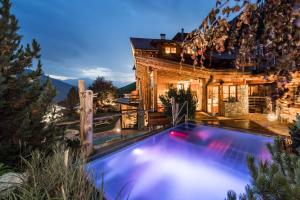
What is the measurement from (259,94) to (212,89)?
3849 mm

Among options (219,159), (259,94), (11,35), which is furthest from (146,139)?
(259,94)

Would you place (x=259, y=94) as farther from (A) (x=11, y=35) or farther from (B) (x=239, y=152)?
(A) (x=11, y=35)

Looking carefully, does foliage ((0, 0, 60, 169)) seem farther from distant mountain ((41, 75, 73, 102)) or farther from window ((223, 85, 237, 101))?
window ((223, 85, 237, 101))

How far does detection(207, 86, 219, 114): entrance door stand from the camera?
12.5m

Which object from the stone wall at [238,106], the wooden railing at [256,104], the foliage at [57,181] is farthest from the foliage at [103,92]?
the foliage at [57,181]

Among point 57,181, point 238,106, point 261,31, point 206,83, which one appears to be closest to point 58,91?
point 57,181

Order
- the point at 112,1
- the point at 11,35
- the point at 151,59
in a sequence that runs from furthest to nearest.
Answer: the point at 112,1 → the point at 151,59 → the point at 11,35

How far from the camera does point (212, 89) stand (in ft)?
41.8

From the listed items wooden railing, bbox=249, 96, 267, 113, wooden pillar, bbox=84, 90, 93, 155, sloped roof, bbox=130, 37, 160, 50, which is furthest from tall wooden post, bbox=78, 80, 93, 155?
wooden railing, bbox=249, 96, 267, 113

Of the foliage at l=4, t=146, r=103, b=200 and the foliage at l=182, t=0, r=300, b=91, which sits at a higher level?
the foliage at l=182, t=0, r=300, b=91

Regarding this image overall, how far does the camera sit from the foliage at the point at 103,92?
22312 mm

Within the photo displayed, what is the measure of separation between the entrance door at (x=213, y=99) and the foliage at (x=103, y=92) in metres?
13.6

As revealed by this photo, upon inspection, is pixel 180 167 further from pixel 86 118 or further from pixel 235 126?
pixel 235 126

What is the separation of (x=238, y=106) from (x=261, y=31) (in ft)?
34.1
